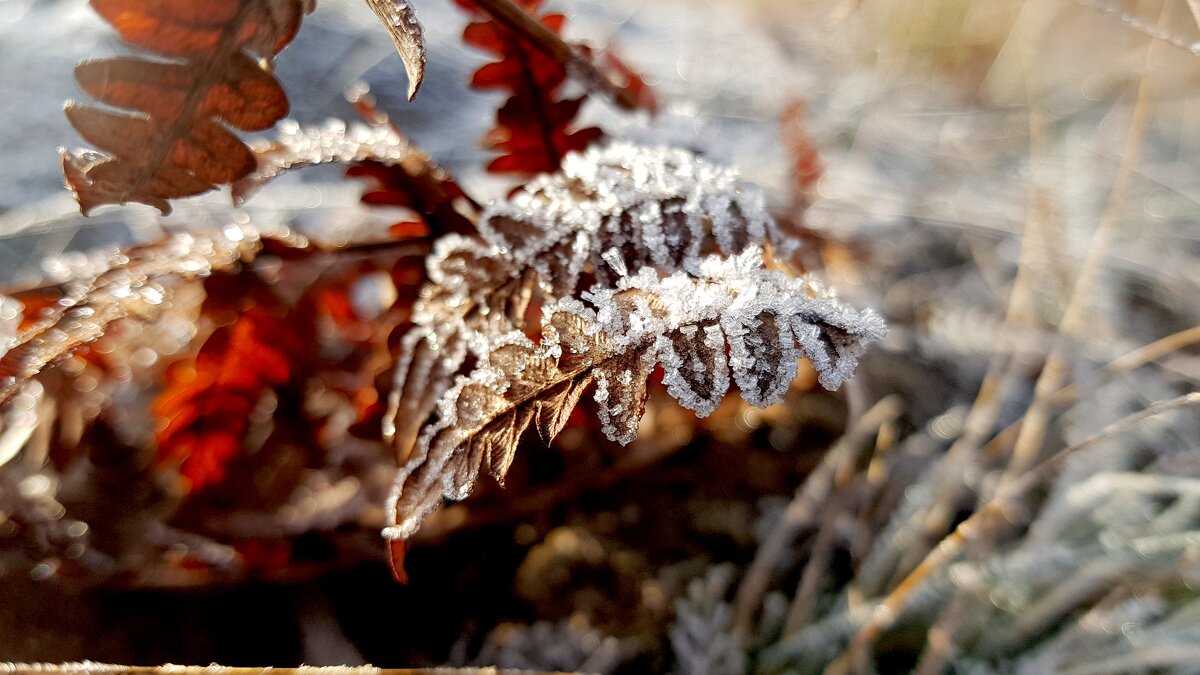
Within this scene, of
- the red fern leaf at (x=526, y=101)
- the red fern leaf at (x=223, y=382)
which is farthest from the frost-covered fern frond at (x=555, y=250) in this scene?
the red fern leaf at (x=223, y=382)

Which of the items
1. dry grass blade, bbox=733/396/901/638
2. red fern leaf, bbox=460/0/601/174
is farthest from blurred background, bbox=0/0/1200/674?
red fern leaf, bbox=460/0/601/174

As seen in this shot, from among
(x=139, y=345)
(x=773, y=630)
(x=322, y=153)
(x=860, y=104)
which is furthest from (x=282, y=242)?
(x=860, y=104)

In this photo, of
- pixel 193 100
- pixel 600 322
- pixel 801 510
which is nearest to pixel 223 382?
pixel 193 100

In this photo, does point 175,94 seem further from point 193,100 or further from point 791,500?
point 791,500

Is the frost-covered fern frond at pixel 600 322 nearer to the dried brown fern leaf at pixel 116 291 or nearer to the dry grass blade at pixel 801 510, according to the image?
the dried brown fern leaf at pixel 116 291

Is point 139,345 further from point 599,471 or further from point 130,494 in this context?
point 599,471

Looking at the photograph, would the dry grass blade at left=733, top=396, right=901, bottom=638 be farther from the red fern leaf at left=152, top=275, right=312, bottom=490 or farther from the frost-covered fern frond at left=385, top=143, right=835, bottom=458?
the red fern leaf at left=152, top=275, right=312, bottom=490
